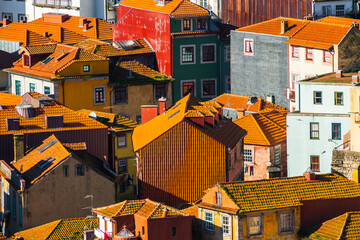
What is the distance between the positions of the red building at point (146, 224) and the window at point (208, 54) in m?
49.6

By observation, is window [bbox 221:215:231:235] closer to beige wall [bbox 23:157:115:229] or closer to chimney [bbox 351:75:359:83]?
beige wall [bbox 23:157:115:229]

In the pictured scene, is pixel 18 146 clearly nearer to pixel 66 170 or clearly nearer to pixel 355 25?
pixel 66 170

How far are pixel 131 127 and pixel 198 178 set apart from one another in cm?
1032

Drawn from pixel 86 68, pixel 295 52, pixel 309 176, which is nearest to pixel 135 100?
pixel 86 68

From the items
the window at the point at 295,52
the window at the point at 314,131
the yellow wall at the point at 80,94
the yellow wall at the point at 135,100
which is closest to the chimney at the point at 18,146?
the yellow wall at the point at 80,94

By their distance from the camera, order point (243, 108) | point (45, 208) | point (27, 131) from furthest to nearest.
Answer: point (243, 108) < point (27, 131) < point (45, 208)

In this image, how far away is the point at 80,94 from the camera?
12700cm

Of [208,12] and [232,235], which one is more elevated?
[208,12]

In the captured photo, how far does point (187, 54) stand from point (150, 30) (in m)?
4.93

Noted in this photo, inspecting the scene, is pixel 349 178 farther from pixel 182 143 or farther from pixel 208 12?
pixel 208 12

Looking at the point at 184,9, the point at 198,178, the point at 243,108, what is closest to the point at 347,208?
the point at 198,178

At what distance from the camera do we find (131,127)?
111 metres

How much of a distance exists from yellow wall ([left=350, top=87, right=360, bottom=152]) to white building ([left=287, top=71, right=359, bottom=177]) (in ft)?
10.8

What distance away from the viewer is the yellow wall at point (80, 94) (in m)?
126
